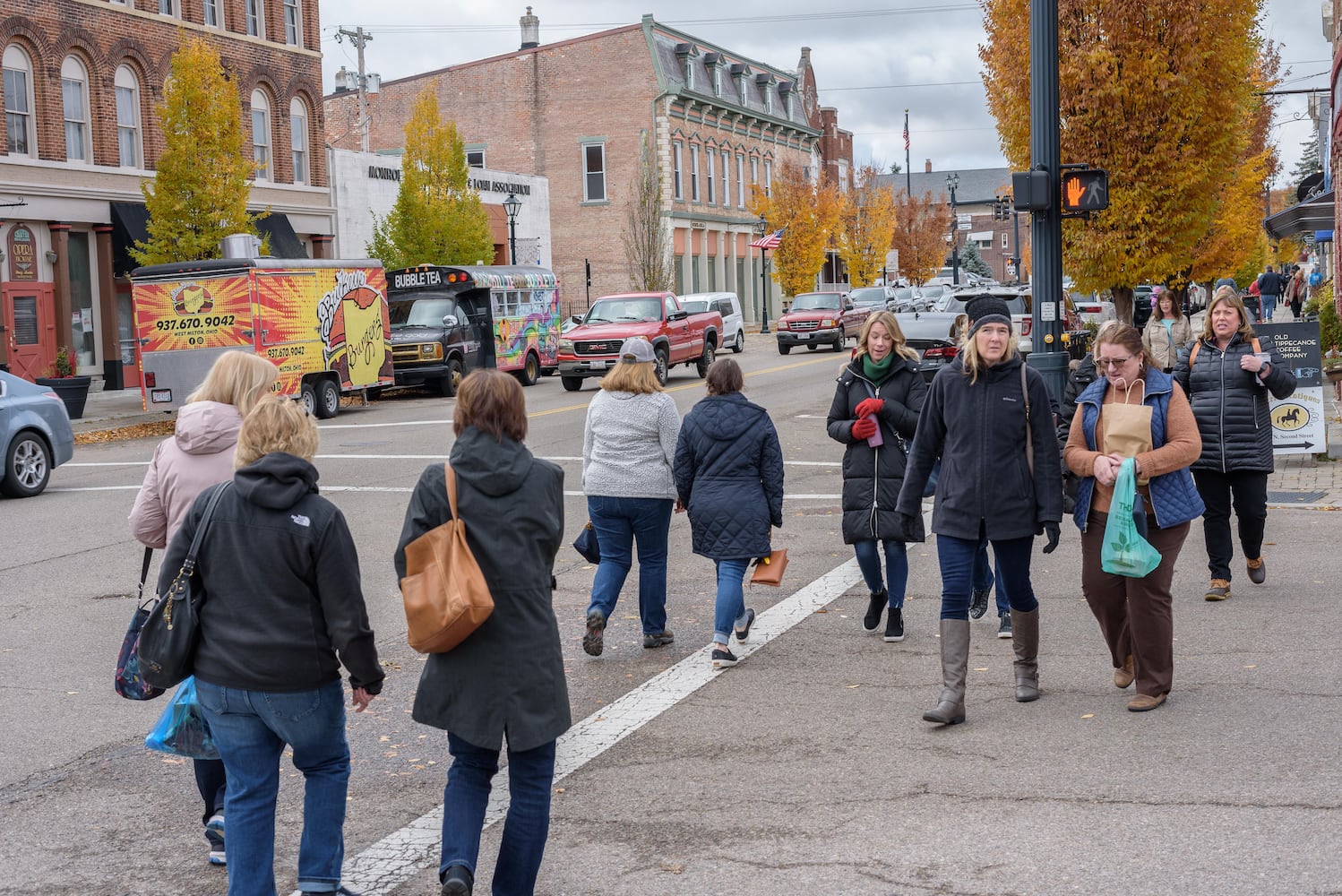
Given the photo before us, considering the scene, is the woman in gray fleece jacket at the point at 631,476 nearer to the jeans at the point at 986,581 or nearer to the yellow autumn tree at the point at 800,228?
the jeans at the point at 986,581

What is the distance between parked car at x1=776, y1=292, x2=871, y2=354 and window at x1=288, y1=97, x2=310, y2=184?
13778 millimetres

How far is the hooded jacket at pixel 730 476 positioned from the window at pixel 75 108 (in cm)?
2618

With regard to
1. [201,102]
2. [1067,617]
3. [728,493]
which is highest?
[201,102]

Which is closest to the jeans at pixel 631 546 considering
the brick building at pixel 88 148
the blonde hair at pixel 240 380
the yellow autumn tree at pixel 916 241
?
the blonde hair at pixel 240 380

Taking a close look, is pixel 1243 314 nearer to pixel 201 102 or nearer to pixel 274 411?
pixel 274 411

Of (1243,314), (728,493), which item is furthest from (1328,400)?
(728,493)

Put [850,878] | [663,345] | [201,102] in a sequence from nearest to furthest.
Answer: [850,878] → [201,102] → [663,345]

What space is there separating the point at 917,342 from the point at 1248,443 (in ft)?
42.4

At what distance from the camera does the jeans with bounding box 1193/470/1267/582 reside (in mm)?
8891

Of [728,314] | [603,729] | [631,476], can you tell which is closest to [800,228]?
[728,314]

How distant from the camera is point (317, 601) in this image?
418 cm

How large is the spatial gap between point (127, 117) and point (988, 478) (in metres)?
29.3

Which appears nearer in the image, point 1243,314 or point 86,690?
point 86,690

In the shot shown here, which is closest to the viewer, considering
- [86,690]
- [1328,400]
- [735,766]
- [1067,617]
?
[735,766]
